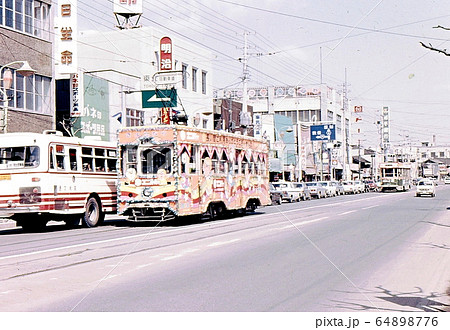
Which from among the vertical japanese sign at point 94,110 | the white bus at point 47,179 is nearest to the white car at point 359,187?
the vertical japanese sign at point 94,110

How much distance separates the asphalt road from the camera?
8.12 m

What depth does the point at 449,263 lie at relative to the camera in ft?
39.9

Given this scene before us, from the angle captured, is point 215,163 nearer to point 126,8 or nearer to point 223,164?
point 223,164

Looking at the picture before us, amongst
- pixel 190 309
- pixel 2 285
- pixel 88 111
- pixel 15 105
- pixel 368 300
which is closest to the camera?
pixel 190 309

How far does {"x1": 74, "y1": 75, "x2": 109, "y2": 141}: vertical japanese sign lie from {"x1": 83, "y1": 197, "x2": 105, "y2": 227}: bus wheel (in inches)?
591

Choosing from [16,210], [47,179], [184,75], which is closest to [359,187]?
[184,75]

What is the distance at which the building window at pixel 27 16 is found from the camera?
30625 millimetres

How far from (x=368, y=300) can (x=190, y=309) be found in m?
2.50

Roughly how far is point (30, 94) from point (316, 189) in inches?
1212

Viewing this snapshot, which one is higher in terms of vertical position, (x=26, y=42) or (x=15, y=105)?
(x=26, y=42)

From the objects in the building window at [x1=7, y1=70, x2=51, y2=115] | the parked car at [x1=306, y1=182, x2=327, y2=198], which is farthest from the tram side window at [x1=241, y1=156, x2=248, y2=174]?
the parked car at [x1=306, y1=182, x2=327, y2=198]

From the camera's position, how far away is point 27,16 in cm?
3234
